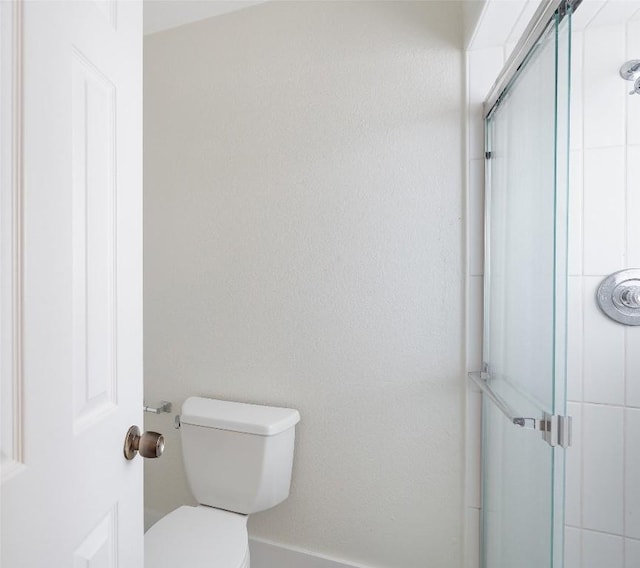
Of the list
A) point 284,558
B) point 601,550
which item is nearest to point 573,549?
point 601,550

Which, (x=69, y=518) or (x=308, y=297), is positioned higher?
(x=308, y=297)

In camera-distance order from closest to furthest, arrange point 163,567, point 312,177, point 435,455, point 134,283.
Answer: point 134,283 < point 163,567 < point 435,455 < point 312,177

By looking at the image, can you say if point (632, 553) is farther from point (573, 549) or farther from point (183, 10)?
point (183, 10)

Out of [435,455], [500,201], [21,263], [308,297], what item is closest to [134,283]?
[21,263]

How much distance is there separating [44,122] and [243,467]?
122 cm

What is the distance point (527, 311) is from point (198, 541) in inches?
45.0

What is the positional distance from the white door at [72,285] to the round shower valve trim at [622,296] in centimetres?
125

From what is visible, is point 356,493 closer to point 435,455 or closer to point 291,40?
point 435,455

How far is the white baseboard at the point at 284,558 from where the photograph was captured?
1472mm

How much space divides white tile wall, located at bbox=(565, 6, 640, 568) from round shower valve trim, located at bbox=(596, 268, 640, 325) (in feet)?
0.07

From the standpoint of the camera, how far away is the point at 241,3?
1551 mm

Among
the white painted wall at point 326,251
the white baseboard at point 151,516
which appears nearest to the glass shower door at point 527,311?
the white painted wall at point 326,251

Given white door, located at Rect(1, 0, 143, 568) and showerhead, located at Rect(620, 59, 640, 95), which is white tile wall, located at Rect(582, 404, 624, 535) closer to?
showerhead, located at Rect(620, 59, 640, 95)

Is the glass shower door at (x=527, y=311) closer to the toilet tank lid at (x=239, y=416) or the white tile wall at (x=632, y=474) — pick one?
the white tile wall at (x=632, y=474)
